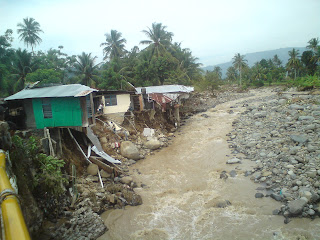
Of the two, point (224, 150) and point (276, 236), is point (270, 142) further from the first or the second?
point (276, 236)

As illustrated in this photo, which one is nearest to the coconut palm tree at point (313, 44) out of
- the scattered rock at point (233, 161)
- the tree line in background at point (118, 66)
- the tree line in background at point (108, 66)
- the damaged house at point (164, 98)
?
the tree line in background at point (118, 66)

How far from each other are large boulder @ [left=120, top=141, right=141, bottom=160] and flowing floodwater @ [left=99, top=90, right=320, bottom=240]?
573 millimetres

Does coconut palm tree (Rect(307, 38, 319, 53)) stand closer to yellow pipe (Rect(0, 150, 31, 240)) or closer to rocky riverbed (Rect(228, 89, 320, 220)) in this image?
rocky riverbed (Rect(228, 89, 320, 220))

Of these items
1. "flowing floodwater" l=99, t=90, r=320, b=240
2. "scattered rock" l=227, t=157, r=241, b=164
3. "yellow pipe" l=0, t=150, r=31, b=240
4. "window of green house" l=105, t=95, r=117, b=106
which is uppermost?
"window of green house" l=105, t=95, r=117, b=106

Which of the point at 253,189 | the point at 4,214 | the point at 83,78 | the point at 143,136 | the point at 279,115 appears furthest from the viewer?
the point at 83,78

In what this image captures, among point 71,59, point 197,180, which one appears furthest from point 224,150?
point 71,59

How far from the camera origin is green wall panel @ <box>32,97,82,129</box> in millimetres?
11383

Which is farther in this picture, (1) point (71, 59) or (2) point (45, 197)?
(1) point (71, 59)

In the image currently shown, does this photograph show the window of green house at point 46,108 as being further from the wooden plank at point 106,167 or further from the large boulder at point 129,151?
the large boulder at point 129,151

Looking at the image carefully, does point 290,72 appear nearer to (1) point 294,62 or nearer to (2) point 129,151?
(1) point 294,62

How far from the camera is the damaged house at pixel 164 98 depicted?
65.2ft

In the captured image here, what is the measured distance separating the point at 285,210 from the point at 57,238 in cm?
785

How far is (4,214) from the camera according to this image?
8.11 feet

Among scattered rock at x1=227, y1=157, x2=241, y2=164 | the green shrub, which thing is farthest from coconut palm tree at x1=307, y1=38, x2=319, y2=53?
the green shrub
